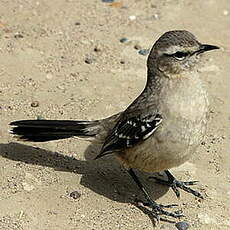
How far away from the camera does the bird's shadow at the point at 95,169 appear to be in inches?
312

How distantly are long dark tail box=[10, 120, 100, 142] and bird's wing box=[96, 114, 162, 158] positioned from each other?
0.37 meters

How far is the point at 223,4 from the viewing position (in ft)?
37.1

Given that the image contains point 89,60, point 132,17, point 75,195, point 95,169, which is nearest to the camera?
point 75,195

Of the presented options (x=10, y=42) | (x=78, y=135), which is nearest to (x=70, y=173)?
(x=78, y=135)

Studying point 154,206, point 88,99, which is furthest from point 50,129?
point 154,206

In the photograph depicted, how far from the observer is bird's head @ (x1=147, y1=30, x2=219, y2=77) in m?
7.09

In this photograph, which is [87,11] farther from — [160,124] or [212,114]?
[160,124]

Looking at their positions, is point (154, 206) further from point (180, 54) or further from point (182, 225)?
point (180, 54)

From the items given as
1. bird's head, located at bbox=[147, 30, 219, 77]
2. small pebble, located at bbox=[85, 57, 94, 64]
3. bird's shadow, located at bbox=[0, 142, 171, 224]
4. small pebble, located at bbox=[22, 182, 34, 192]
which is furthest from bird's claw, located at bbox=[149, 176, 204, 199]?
small pebble, located at bbox=[85, 57, 94, 64]

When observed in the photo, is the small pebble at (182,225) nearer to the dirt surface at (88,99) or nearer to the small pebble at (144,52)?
the dirt surface at (88,99)

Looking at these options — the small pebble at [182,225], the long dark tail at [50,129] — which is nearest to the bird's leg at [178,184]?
the small pebble at [182,225]

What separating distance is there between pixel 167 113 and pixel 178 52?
63cm

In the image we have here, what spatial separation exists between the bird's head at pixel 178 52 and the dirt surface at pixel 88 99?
1.61m

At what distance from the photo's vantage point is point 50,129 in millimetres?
8094
